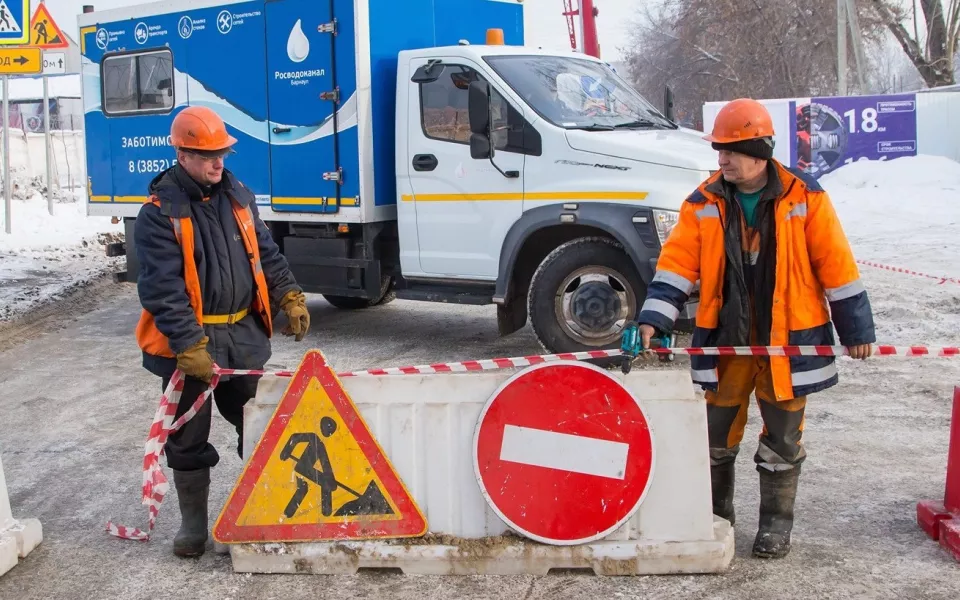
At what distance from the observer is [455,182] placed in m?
8.51

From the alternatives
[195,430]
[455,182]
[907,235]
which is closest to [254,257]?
[195,430]

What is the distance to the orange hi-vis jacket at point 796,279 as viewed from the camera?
411 cm

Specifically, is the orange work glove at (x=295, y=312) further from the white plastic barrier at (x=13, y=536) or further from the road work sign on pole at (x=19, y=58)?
the road work sign on pole at (x=19, y=58)

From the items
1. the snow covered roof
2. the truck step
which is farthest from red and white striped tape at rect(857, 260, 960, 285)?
the snow covered roof

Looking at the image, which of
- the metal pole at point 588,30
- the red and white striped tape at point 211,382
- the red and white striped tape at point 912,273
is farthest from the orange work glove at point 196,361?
the metal pole at point 588,30

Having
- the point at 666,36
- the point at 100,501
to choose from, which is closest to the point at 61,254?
the point at 100,501

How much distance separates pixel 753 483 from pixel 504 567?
1730mm

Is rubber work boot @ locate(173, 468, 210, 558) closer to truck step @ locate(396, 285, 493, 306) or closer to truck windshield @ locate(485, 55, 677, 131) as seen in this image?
truck step @ locate(396, 285, 493, 306)

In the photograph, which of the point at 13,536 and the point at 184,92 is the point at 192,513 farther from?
the point at 184,92

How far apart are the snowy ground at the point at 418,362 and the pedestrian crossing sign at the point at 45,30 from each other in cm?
676

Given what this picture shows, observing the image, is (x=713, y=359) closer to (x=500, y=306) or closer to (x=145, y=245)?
(x=145, y=245)

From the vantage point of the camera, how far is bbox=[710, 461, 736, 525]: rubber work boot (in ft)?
14.8

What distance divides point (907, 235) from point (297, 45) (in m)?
9.53

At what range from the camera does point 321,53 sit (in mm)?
8945
